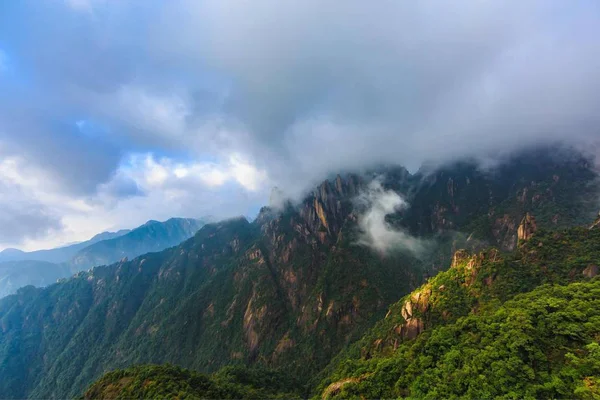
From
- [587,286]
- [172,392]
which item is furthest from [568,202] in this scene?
[172,392]

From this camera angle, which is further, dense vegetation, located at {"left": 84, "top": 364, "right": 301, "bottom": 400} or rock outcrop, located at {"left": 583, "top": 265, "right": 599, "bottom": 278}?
dense vegetation, located at {"left": 84, "top": 364, "right": 301, "bottom": 400}

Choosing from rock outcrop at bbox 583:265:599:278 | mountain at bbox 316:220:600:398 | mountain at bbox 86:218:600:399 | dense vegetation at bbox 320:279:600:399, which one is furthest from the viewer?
rock outcrop at bbox 583:265:599:278

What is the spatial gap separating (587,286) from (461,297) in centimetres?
3433

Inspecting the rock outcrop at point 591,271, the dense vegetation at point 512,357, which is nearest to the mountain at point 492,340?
the dense vegetation at point 512,357

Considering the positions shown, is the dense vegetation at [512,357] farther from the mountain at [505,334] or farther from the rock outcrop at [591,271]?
the rock outcrop at [591,271]

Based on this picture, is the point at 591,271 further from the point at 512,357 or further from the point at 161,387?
the point at 161,387

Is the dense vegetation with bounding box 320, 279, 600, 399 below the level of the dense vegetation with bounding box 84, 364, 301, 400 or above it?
above

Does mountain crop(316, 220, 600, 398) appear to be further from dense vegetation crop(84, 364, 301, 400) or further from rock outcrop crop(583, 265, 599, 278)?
dense vegetation crop(84, 364, 301, 400)

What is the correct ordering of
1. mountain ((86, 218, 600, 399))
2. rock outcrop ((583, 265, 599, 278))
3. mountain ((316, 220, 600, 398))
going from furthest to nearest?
1. rock outcrop ((583, 265, 599, 278))
2. mountain ((86, 218, 600, 399))
3. mountain ((316, 220, 600, 398))

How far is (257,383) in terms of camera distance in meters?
115

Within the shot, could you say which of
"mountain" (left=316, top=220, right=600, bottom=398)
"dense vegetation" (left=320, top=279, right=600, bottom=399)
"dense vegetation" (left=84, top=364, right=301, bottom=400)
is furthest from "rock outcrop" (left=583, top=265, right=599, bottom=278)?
"dense vegetation" (left=84, top=364, right=301, bottom=400)

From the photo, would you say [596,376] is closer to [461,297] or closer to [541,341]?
[541,341]

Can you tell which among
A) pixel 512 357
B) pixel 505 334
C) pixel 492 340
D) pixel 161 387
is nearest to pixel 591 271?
pixel 505 334

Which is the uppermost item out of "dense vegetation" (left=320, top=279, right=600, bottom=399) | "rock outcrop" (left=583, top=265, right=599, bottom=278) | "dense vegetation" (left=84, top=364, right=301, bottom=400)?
"rock outcrop" (left=583, top=265, right=599, bottom=278)
